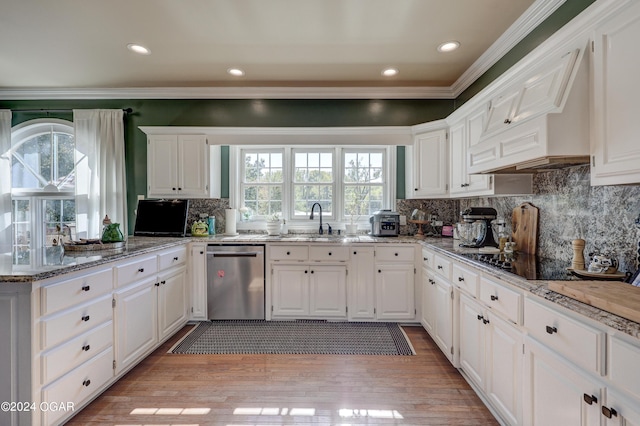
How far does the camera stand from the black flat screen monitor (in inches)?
137

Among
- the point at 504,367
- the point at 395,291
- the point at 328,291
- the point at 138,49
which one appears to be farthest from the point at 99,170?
the point at 504,367

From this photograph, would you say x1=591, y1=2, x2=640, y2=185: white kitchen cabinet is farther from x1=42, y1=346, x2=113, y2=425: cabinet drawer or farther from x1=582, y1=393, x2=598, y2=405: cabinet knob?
x1=42, y1=346, x2=113, y2=425: cabinet drawer

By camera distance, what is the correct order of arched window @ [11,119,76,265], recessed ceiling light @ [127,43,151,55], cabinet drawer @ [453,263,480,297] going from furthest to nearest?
arched window @ [11,119,76,265] < recessed ceiling light @ [127,43,151,55] < cabinet drawer @ [453,263,480,297]

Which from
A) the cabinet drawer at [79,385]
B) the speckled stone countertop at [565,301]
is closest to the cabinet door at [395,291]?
the speckled stone countertop at [565,301]

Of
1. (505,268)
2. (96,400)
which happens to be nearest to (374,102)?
(505,268)

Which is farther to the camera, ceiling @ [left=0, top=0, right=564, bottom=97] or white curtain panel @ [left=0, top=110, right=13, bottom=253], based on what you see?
white curtain panel @ [left=0, top=110, right=13, bottom=253]

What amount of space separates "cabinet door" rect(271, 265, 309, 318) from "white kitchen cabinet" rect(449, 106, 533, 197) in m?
1.82

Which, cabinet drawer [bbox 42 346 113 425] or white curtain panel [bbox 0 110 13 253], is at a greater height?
white curtain panel [bbox 0 110 13 253]

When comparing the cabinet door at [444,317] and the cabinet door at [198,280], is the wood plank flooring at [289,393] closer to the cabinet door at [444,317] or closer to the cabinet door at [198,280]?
the cabinet door at [444,317]

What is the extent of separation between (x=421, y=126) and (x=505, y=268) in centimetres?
210

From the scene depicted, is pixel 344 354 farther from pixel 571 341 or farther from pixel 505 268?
pixel 571 341

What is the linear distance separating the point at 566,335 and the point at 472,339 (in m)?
0.90

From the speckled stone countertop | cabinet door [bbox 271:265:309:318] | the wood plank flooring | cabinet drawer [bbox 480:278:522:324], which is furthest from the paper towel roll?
cabinet drawer [bbox 480:278:522:324]

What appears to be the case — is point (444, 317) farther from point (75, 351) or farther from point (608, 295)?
point (75, 351)
